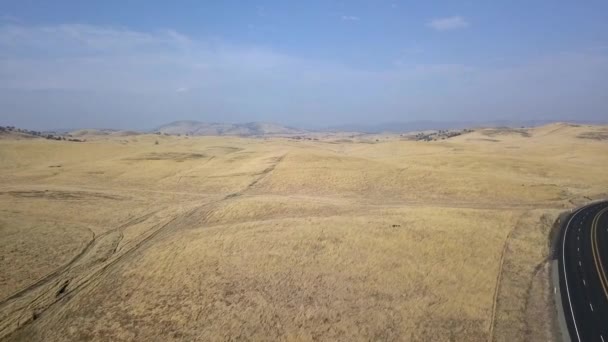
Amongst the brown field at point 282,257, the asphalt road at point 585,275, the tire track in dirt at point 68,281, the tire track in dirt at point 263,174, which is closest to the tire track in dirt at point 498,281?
the brown field at point 282,257

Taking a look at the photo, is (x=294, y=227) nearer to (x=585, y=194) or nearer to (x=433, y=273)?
(x=433, y=273)

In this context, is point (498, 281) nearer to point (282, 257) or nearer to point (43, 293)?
point (282, 257)

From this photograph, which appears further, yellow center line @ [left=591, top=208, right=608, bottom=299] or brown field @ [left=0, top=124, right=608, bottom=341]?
yellow center line @ [left=591, top=208, right=608, bottom=299]

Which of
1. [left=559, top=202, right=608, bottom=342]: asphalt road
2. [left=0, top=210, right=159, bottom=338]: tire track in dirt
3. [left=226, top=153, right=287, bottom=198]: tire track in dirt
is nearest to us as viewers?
[left=0, top=210, right=159, bottom=338]: tire track in dirt

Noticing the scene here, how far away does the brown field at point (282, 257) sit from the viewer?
22016mm

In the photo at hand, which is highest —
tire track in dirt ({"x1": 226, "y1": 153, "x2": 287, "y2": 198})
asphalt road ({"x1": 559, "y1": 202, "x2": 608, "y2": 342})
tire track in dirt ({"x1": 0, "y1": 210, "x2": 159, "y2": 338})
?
tire track in dirt ({"x1": 226, "y1": 153, "x2": 287, "y2": 198})

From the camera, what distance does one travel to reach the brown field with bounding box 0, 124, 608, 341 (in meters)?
22.0

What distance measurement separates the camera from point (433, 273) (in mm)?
28516

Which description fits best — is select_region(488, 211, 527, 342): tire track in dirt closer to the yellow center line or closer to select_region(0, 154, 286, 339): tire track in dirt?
the yellow center line

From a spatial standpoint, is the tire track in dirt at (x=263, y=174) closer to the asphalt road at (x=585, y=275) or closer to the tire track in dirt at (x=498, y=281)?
the tire track in dirt at (x=498, y=281)

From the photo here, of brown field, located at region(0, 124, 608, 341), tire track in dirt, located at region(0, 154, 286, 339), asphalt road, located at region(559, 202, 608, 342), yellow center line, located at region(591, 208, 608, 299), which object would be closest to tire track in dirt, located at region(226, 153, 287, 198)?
brown field, located at region(0, 124, 608, 341)

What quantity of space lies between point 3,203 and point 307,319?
4038cm

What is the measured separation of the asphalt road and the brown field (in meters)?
1.35

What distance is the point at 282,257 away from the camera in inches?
1180
